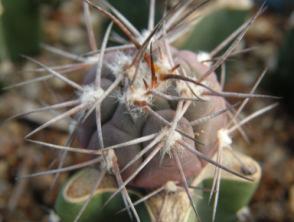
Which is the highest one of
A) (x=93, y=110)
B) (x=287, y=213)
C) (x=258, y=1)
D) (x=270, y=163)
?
(x=258, y=1)

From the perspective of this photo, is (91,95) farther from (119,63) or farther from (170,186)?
(170,186)

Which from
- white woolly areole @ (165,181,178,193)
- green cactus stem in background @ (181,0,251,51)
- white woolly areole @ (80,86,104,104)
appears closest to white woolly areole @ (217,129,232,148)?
white woolly areole @ (165,181,178,193)

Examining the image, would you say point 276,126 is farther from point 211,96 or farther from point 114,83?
point 114,83

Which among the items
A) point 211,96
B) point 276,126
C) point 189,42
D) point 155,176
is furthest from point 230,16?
point 155,176

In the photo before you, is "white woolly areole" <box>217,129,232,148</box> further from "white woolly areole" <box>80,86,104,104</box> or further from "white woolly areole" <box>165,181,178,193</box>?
"white woolly areole" <box>80,86,104,104</box>

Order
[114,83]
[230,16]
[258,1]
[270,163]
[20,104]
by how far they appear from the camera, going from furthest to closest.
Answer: [258,1], [20,104], [270,163], [230,16], [114,83]

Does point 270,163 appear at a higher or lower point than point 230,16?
lower
